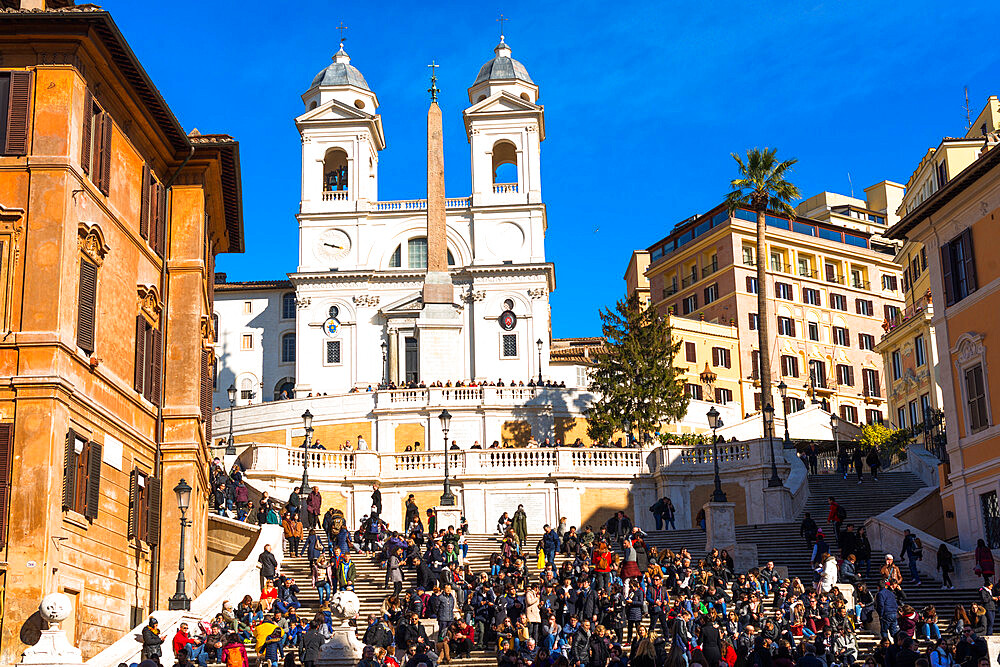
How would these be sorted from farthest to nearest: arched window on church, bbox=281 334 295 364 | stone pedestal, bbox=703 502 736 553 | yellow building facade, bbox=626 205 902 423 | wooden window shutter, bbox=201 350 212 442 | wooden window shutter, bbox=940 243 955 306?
yellow building facade, bbox=626 205 902 423
arched window on church, bbox=281 334 295 364
stone pedestal, bbox=703 502 736 553
wooden window shutter, bbox=940 243 955 306
wooden window shutter, bbox=201 350 212 442

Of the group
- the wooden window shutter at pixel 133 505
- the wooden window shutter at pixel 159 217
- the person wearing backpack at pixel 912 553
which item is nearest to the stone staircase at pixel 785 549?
the person wearing backpack at pixel 912 553

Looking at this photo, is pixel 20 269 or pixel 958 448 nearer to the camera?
pixel 20 269

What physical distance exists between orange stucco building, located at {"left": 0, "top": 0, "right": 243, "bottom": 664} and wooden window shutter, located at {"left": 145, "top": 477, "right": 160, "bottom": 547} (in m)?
0.05

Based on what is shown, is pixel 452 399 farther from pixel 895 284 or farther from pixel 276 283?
pixel 895 284

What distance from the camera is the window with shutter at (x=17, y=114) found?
25.1 metres

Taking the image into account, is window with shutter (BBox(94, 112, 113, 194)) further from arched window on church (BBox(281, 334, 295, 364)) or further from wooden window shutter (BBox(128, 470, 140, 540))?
arched window on church (BBox(281, 334, 295, 364))

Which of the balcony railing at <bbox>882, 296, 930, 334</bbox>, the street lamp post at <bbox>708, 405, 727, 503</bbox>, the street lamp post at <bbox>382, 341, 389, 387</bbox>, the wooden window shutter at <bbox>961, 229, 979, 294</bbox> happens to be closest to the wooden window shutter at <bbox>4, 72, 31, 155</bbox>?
the street lamp post at <bbox>708, 405, 727, 503</bbox>

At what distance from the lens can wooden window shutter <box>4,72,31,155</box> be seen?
2509cm

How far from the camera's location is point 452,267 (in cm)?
7550

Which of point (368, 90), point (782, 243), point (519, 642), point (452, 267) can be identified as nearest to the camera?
point (519, 642)

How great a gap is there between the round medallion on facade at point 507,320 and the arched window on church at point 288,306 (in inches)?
538

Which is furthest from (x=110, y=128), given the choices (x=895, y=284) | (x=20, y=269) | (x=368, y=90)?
(x=895, y=284)

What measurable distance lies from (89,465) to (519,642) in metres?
8.74

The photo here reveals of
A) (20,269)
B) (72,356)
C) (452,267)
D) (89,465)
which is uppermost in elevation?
(452,267)
